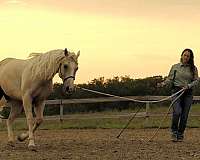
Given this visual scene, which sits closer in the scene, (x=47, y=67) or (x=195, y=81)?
(x=47, y=67)

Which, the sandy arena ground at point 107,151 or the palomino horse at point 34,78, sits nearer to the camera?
the sandy arena ground at point 107,151

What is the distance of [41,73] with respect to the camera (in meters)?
9.69

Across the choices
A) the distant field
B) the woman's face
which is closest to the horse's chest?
the woman's face

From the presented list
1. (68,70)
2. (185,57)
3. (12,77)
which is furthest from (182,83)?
(12,77)

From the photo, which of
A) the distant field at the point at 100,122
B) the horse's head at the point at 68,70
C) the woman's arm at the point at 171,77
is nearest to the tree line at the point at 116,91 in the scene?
the distant field at the point at 100,122

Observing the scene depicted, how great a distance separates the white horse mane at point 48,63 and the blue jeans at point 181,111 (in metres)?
2.91

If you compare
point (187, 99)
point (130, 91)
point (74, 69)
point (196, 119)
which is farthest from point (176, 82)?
point (130, 91)

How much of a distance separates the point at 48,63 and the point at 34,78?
399mm

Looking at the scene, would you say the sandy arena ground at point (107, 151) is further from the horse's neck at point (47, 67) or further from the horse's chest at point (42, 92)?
the horse's neck at point (47, 67)

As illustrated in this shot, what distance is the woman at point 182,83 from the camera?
36.6 feet

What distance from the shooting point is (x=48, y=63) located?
9.65 m

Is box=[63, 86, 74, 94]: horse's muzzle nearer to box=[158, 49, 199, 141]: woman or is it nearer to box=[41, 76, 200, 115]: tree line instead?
box=[158, 49, 199, 141]: woman

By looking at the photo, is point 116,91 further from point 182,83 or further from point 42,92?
point 42,92

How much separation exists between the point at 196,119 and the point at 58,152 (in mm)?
12142
